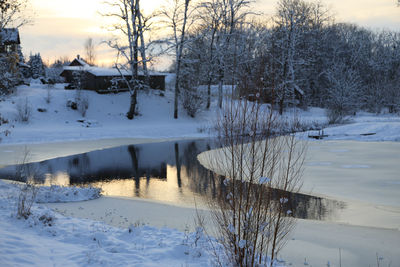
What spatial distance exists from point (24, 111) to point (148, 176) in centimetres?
1869

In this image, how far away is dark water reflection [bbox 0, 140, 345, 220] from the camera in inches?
460

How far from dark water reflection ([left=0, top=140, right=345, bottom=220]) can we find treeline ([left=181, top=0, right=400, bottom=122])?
893cm

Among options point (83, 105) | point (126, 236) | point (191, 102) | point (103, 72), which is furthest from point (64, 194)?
point (103, 72)

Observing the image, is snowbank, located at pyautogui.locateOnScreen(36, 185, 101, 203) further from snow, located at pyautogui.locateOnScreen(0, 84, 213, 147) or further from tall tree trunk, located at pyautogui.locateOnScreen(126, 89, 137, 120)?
tall tree trunk, located at pyautogui.locateOnScreen(126, 89, 137, 120)

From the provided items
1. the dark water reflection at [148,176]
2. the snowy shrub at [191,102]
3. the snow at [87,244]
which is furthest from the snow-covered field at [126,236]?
the snowy shrub at [191,102]

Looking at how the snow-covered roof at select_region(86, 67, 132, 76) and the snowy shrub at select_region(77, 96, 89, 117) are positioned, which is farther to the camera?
the snow-covered roof at select_region(86, 67, 132, 76)

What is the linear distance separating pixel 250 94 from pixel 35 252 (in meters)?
4.36

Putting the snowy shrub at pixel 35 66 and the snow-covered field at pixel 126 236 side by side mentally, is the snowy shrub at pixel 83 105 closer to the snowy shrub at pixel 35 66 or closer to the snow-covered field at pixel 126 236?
the snow-covered field at pixel 126 236

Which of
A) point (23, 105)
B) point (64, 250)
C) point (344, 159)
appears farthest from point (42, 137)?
point (64, 250)

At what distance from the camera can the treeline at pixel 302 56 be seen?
3562 cm

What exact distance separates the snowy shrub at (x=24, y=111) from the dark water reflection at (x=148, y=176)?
10059 mm

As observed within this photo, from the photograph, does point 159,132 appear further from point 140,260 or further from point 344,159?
point 140,260

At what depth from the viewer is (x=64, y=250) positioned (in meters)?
6.55

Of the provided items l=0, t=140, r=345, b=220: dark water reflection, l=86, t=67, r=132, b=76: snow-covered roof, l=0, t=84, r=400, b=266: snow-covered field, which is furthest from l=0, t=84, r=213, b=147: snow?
l=0, t=140, r=345, b=220: dark water reflection
